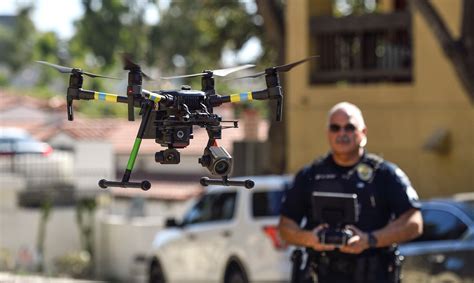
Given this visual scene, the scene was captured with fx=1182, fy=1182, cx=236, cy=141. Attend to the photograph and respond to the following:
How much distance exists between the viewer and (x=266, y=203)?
12.2 metres

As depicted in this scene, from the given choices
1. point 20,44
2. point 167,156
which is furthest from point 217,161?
point 20,44

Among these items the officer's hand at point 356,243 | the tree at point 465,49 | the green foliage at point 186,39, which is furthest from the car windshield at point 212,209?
the green foliage at point 186,39

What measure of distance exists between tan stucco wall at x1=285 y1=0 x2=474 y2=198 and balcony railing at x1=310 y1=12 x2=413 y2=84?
0.63 ft

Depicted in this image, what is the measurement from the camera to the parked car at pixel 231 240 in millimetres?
11789

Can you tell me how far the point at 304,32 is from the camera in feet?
57.7

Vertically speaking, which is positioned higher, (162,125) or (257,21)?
(257,21)

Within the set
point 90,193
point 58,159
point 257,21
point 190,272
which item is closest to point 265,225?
point 190,272

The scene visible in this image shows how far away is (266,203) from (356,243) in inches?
224

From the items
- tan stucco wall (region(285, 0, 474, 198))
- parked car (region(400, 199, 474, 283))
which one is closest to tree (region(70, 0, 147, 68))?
tan stucco wall (region(285, 0, 474, 198))

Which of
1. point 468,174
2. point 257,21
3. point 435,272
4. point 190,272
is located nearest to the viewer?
point 435,272

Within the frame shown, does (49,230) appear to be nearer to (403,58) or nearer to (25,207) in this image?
(25,207)

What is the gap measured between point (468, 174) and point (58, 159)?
14891mm

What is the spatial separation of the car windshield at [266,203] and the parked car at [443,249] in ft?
5.23

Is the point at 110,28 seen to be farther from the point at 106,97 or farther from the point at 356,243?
the point at 106,97
